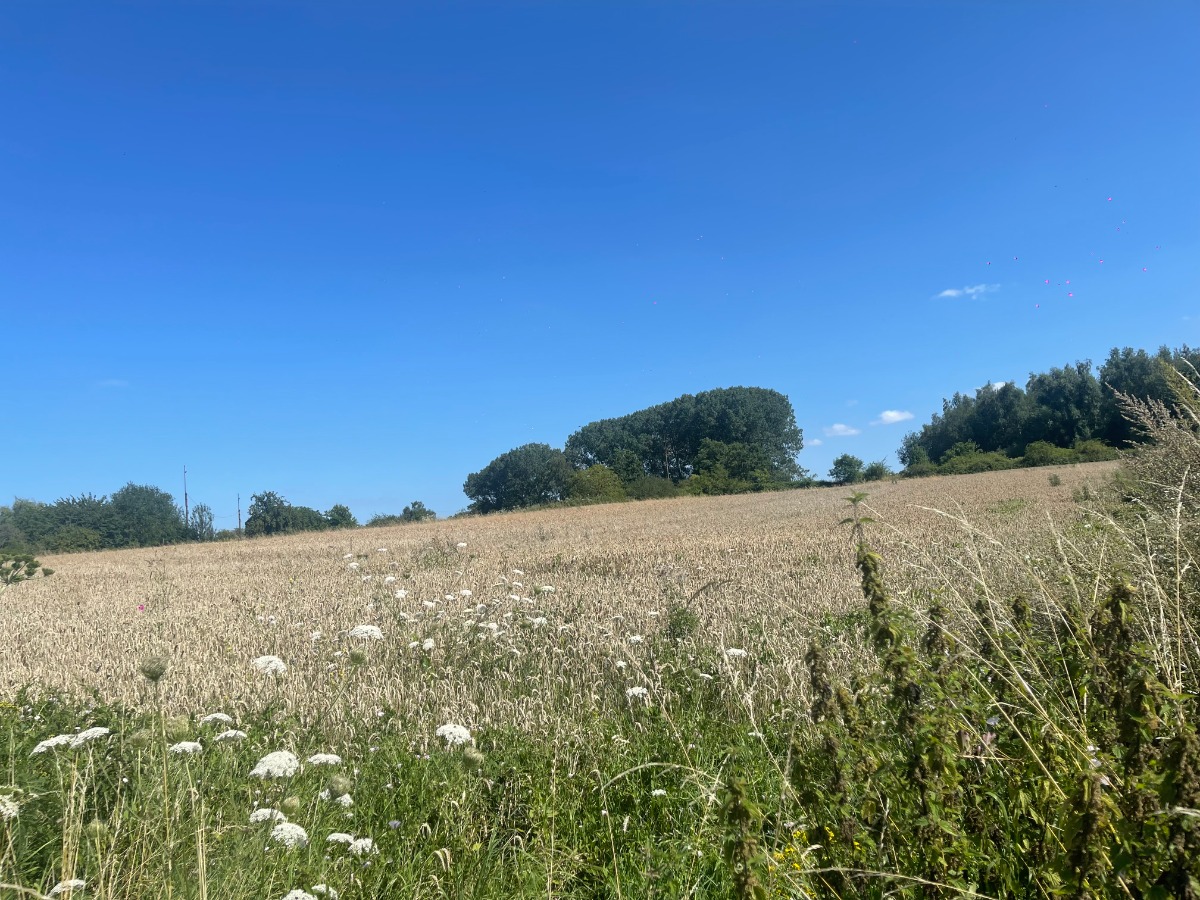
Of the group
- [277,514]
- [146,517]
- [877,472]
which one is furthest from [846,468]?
[146,517]

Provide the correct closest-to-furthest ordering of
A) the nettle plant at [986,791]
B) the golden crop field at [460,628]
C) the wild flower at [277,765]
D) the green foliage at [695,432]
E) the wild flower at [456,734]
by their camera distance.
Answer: the nettle plant at [986,791]
the wild flower at [277,765]
the wild flower at [456,734]
the golden crop field at [460,628]
the green foliage at [695,432]

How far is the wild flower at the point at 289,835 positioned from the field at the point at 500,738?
1 centimetres

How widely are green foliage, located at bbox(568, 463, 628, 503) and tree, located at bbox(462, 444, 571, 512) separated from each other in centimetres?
1550

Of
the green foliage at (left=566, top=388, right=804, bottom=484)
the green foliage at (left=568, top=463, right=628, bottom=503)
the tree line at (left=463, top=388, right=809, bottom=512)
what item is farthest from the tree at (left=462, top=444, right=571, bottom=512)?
the green foliage at (left=568, top=463, right=628, bottom=503)

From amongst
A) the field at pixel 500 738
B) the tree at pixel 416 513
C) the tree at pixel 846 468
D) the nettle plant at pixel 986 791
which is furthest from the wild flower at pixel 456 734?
the tree at pixel 846 468

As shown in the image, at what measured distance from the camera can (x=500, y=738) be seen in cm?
370

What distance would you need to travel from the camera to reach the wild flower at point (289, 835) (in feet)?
7.43

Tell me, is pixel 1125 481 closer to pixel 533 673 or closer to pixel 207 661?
pixel 533 673

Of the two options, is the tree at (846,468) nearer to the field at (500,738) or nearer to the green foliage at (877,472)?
the green foliage at (877,472)

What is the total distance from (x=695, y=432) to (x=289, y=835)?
86.9m

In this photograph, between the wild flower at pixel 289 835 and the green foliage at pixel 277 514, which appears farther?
the green foliage at pixel 277 514

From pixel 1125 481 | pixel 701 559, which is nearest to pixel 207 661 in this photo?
pixel 701 559

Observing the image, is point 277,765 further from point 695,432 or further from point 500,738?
point 695,432

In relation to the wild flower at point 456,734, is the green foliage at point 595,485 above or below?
above
